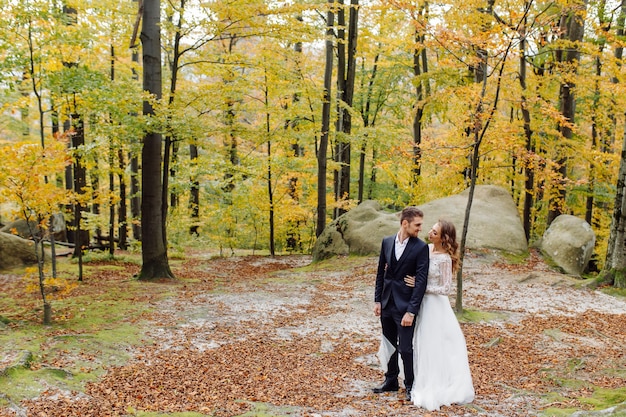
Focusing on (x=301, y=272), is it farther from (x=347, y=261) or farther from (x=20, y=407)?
(x=20, y=407)

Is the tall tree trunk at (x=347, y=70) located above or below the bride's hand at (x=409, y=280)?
above

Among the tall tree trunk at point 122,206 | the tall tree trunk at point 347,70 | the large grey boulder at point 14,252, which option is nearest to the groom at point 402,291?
the tall tree trunk at point 122,206

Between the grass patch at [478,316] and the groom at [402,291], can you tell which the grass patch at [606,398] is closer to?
the groom at [402,291]

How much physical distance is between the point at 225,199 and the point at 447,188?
805 cm

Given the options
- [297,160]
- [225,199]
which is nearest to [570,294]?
[297,160]

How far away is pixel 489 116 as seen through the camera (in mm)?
6879

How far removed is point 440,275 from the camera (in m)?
4.22

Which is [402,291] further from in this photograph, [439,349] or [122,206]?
[122,206]

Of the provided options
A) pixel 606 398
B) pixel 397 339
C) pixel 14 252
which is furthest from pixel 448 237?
pixel 14 252

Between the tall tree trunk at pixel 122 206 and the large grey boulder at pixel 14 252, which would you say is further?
the tall tree trunk at pixel 122 206

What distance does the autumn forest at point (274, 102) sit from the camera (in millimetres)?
7293

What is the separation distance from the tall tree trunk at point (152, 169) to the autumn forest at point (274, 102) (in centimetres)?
3

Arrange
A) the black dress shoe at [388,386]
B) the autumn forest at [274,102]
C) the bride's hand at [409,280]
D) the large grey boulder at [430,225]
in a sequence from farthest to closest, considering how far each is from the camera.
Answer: the large grey boulder at [430,225]
the autumn forest at [274,102]
the black dress shoe at [388,386]
the bride's hand at [409,280]

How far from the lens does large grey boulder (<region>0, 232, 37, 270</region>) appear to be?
11.8 metres
